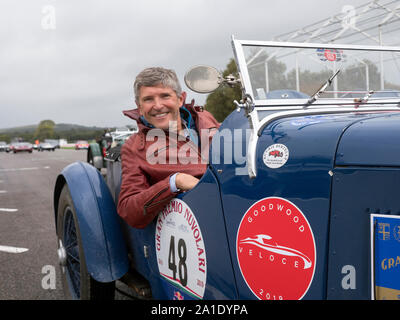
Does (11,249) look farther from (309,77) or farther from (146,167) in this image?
(309,77)

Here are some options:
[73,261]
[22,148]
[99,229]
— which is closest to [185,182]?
[99,229]

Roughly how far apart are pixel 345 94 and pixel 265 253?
1.01 metres

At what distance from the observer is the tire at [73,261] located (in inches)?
90.3

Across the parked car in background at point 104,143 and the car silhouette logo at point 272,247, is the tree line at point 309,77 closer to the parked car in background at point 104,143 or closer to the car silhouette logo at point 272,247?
the car silhouette logo at point 272,247

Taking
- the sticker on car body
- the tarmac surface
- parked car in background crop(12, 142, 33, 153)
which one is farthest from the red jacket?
parked car in background crop(12, 142, 33, 153)

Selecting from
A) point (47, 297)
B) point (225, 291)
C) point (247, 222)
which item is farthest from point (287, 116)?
point (47, 297)

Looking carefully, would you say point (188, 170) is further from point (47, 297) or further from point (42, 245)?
point (42, 245)

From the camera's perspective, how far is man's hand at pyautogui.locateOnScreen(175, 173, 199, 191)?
5.54 feet

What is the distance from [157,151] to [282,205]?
35.3 inches

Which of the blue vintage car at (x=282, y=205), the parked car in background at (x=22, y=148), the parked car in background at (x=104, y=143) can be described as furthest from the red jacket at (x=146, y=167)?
the parked car in background at (x=22, y=148)

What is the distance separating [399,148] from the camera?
1017mm

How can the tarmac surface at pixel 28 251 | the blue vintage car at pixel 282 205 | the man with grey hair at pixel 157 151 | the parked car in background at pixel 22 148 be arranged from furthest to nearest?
the parked car in background at pixel 22 148 → the tarmac surface at pixel 28 251 → the man with grey hair at pixel 157 151 → the blue vintage car at pixel 282 205

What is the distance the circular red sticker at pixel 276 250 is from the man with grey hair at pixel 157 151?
438mm
